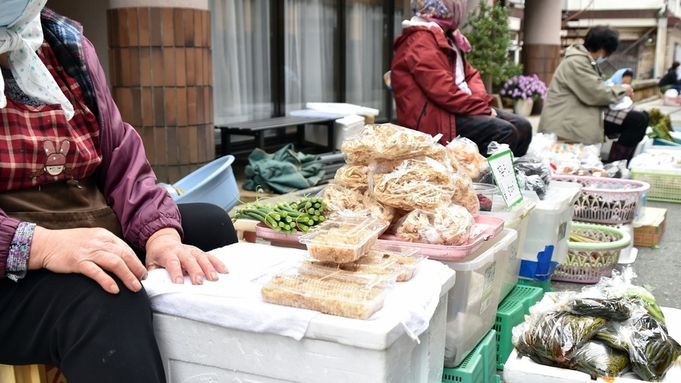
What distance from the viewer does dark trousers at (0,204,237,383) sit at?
1.46m

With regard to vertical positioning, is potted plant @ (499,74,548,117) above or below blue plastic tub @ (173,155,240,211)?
above

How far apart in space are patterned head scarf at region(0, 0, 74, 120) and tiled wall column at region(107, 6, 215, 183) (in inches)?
145

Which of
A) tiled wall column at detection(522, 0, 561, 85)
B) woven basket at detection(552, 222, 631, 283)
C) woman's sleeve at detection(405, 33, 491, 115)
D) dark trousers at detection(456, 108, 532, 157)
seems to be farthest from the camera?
tiled wall column at detection(522, 0, 561, 85)

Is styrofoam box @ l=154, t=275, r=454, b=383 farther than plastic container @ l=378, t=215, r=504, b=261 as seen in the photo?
No

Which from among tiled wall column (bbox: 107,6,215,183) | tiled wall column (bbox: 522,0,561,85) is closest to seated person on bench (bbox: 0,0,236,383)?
tiled wall column (bbox: 107,6,215,183)

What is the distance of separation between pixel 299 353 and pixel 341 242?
347 mm

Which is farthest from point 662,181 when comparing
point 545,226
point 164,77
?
point 164,77

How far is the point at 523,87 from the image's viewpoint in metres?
13.4

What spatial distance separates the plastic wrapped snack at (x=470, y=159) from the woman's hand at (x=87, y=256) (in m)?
1.90

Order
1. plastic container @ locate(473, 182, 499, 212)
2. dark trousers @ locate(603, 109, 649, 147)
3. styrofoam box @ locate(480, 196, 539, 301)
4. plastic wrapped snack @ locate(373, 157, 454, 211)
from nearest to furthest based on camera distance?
plastic wrapped snack @ locate(373, 157, 454, 211) < styrofoam box @ locate(480, 196, 539, 301) < plastic container @ locate(473, 182, 499, 212) < dark trousers @ locate(603, 109, 649, 147)

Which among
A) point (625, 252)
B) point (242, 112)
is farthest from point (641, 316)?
point (242, 112)

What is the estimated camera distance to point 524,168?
3.56m

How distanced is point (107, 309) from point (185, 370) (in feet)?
0.89

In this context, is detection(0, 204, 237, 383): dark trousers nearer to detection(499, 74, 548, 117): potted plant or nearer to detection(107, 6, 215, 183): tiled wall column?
detection(107, 6, 215, 183): tiled wall column
